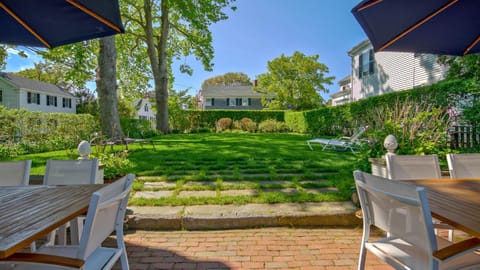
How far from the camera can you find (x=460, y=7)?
256cm

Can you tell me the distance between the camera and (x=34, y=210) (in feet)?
4.95

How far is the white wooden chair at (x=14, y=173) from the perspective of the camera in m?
2.31

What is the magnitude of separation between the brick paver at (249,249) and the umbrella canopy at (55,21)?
89.5 inches

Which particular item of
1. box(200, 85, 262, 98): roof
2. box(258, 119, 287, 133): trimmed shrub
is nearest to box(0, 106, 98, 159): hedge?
box(258, 119, 287, 133): trimmed shrub

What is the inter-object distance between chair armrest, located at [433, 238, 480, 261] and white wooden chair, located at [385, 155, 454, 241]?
112cm

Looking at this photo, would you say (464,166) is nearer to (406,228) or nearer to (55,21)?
(406,228)

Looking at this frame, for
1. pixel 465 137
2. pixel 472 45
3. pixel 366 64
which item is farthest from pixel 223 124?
pixel 472 45

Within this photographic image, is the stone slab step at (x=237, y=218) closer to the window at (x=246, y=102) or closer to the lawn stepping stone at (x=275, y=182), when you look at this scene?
the lawn stepping stone at (x=275, y=182)

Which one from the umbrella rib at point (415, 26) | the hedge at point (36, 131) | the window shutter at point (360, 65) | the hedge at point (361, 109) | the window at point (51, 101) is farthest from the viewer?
the window at point (51, 101)

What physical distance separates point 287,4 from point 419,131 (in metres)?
10.0

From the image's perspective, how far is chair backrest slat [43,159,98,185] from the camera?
2424 mm

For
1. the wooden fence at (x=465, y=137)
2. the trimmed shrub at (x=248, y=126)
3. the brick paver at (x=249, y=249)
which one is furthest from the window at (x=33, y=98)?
the wooden fence at (x=465, y=137)

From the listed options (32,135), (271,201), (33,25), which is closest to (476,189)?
(271,201)

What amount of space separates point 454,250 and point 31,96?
3434 centimetres
